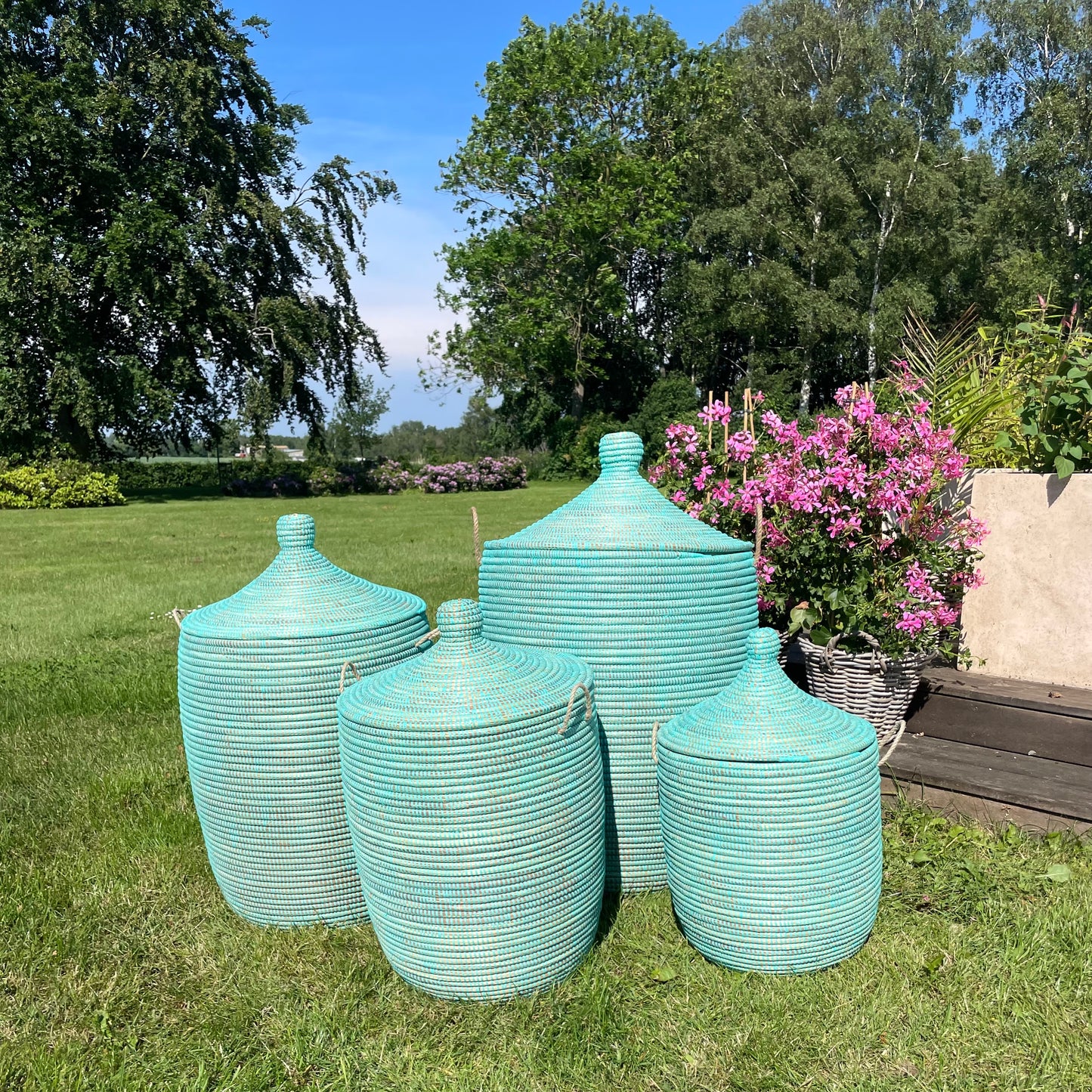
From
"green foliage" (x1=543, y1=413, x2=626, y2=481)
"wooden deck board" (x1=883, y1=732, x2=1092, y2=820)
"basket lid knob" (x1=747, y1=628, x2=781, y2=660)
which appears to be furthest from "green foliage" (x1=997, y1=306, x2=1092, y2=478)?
"green foliage" (x1=543, y1=413, x2=626, y2=481)

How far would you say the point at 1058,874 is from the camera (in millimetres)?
2666

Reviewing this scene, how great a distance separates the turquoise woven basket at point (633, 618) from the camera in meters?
2.60

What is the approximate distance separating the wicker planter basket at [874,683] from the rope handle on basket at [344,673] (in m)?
1.91

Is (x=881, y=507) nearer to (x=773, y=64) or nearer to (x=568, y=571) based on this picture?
(x=568, y=571)

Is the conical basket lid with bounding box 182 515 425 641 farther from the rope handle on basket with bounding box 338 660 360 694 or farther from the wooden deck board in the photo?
the wooden deck board

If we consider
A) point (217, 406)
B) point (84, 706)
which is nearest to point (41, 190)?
point (217, 406)

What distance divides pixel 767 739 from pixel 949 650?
2.01m

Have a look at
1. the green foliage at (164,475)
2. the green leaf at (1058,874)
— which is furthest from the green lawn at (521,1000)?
the green foliage at (164,475)

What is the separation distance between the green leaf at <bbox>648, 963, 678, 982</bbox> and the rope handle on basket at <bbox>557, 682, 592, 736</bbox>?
28.2 inches

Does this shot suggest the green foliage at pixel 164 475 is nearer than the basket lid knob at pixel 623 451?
No

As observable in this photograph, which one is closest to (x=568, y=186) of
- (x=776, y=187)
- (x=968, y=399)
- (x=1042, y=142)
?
(x=776, y=187)

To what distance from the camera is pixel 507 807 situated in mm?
2139

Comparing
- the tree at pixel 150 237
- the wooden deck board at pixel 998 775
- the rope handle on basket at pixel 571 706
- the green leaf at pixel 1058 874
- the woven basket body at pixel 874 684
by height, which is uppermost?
the tree at pixel 150 237

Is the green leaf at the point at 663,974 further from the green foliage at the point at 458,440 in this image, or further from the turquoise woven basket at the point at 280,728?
the green foliage at the point at 458,440
